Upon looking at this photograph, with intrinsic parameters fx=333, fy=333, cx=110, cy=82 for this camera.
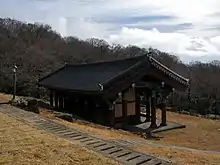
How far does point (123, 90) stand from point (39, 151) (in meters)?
11.4

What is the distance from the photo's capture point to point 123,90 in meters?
20.4

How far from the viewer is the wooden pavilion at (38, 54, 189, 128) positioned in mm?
20031

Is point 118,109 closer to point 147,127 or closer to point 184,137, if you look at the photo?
point 147,127

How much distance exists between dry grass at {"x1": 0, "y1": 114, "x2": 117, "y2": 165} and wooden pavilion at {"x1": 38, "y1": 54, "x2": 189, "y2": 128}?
26.8ft

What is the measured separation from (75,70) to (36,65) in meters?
18.9

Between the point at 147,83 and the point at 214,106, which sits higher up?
the point at 147,83

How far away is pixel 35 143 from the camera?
10422 mm

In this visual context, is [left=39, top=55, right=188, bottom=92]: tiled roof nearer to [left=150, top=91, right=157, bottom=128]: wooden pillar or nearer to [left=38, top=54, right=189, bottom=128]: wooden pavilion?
[left=38, top=54, right=189, bottom=128]: wooden pavilion

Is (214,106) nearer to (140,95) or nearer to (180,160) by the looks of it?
(140,95)

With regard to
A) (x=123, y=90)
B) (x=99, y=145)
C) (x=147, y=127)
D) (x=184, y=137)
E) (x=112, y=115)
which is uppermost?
(x=123, y=90)

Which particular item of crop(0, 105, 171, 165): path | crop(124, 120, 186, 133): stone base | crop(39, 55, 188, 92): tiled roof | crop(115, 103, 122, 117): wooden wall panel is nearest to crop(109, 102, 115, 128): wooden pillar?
crop(124, 120, 186, 133): stone base

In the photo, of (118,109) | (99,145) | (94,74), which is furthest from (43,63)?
(99,145)

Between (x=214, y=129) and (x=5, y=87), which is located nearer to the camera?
(x=214, y=129)

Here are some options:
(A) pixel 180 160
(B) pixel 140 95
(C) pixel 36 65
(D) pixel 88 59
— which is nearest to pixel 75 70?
(B) pixel 140 95
